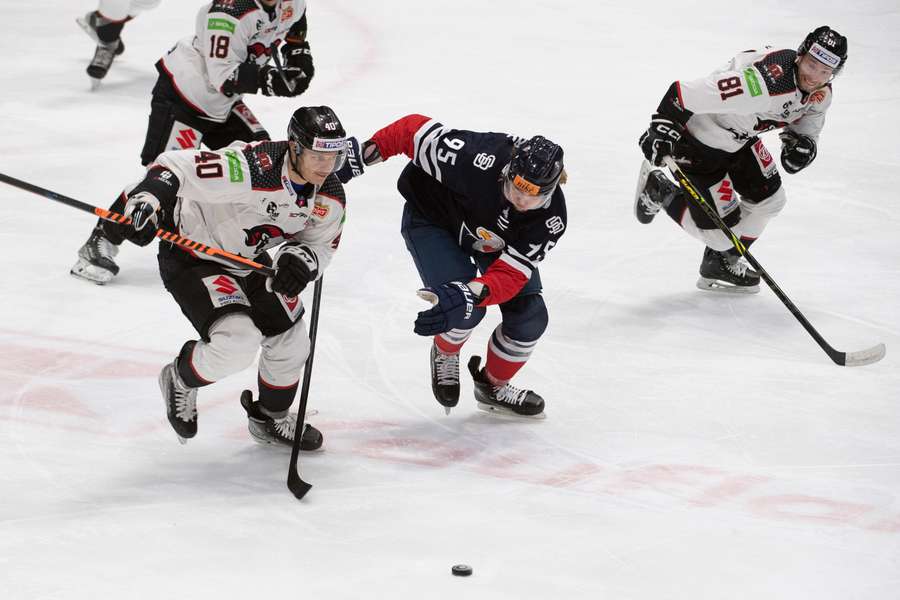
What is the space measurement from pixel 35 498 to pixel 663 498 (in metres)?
1.69

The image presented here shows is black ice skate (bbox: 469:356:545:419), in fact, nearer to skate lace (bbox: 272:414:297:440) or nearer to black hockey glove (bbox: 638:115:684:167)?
skate lace (bbox: 272:414:297:440)

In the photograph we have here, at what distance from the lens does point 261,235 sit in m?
3.13

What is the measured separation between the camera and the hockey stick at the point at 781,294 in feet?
13.5

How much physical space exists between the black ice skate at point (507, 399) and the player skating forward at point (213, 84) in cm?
153

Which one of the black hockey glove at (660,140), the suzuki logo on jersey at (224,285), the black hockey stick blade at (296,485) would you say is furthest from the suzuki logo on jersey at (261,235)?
the black hockey glove at (660,140)

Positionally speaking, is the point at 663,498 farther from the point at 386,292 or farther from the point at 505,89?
the point at 505,89

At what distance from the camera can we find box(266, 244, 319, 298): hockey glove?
2.98 metres

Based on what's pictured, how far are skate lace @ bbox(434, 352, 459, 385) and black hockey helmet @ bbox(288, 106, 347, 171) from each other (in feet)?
3.10

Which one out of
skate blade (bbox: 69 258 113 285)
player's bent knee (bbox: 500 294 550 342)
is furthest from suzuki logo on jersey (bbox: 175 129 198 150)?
player's bent knee (bbox: 500 294 550 342)

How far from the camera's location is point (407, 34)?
26.2ft

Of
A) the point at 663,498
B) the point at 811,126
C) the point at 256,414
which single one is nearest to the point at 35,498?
the point at 256,414

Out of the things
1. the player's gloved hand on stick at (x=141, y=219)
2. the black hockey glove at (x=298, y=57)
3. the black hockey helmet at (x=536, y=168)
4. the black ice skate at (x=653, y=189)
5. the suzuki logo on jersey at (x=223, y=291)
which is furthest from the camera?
the black hockey glove at (x=298, y=57)

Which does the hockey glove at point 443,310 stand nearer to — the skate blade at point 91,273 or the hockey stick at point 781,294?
the hockey stick at point 781,294

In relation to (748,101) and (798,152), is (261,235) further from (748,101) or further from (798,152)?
(798,152)
